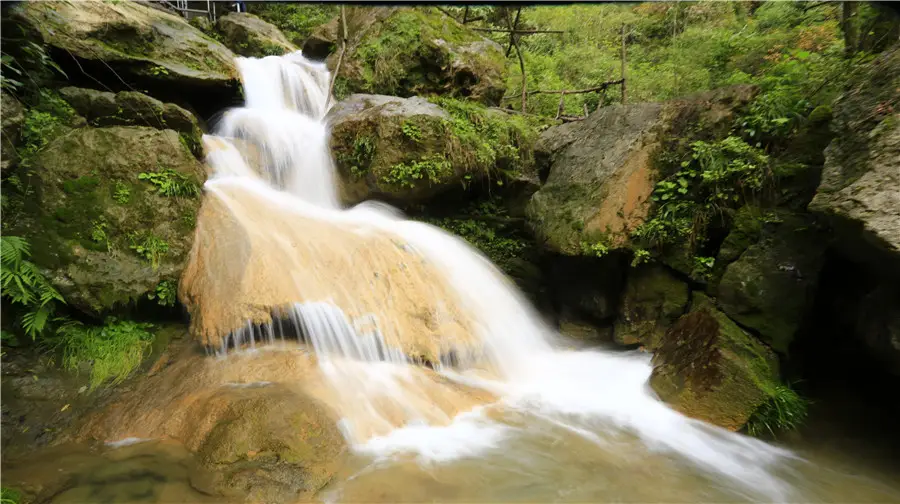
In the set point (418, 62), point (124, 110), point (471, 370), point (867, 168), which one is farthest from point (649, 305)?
point (124, 110)

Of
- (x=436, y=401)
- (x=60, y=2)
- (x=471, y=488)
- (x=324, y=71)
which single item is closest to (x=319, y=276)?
(x=436, y=401)

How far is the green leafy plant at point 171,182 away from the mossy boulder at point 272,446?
2.79 m

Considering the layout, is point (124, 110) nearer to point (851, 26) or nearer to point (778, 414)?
point (778, 414)

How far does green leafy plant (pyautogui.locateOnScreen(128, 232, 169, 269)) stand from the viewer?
4758 mm

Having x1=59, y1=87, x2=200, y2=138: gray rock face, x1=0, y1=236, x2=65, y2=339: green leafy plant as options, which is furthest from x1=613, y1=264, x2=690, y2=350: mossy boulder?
x1=59, y1=87, x2=200, y2=138: gray rock face

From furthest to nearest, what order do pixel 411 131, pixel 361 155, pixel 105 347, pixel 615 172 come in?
1. pixel 361 155
2. pixel 411 131
3. pixel 615 172
4. pixel 105 347

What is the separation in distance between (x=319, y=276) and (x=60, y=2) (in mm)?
5482

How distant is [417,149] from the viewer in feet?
22.8

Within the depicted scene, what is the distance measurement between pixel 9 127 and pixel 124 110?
1.36 m

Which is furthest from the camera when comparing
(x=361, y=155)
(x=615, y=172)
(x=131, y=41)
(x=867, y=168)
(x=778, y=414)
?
(x=361, y=155)

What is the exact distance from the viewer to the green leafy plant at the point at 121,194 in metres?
4.81

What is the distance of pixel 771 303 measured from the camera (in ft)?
14.1

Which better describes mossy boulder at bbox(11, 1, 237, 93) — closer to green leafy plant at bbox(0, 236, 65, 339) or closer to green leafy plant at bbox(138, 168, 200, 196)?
green leafy plant at bbox(138, 168, 200, 196)

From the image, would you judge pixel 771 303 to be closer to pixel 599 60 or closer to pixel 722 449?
pixel 722 449
